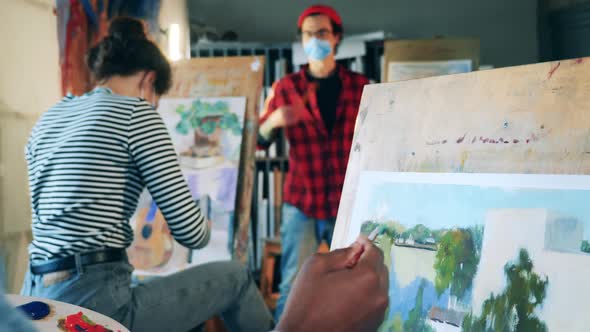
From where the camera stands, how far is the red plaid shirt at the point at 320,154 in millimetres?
1977

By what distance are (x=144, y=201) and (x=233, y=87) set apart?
548mm

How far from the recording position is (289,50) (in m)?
3.36

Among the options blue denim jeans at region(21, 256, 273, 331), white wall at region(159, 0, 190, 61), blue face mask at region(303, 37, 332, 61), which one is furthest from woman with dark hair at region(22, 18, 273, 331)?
white wall at region(159, 0, 190, 61)

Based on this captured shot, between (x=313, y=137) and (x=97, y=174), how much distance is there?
41.1 inches

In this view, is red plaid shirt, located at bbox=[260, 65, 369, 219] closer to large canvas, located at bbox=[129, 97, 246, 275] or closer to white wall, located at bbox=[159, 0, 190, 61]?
large canvas, located at bbox=[129, 97, 246, 275]

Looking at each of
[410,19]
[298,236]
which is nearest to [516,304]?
[298,236]

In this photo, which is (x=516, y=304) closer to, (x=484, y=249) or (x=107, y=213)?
(x=484, y=249)

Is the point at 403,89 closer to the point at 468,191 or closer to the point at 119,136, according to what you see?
the point at 468,191

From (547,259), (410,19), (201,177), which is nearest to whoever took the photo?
(547,259)

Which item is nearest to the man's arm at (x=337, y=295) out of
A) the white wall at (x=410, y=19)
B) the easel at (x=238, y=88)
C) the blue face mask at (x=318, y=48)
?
the easel at (x=238, y=88)

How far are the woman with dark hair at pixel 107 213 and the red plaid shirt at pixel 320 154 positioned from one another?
77cm

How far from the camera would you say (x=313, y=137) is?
2.01 m

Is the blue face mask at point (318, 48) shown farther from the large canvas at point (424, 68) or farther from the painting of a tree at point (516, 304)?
the painting of a tree at point (516, 304)

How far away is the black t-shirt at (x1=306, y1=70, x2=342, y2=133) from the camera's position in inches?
80.8
